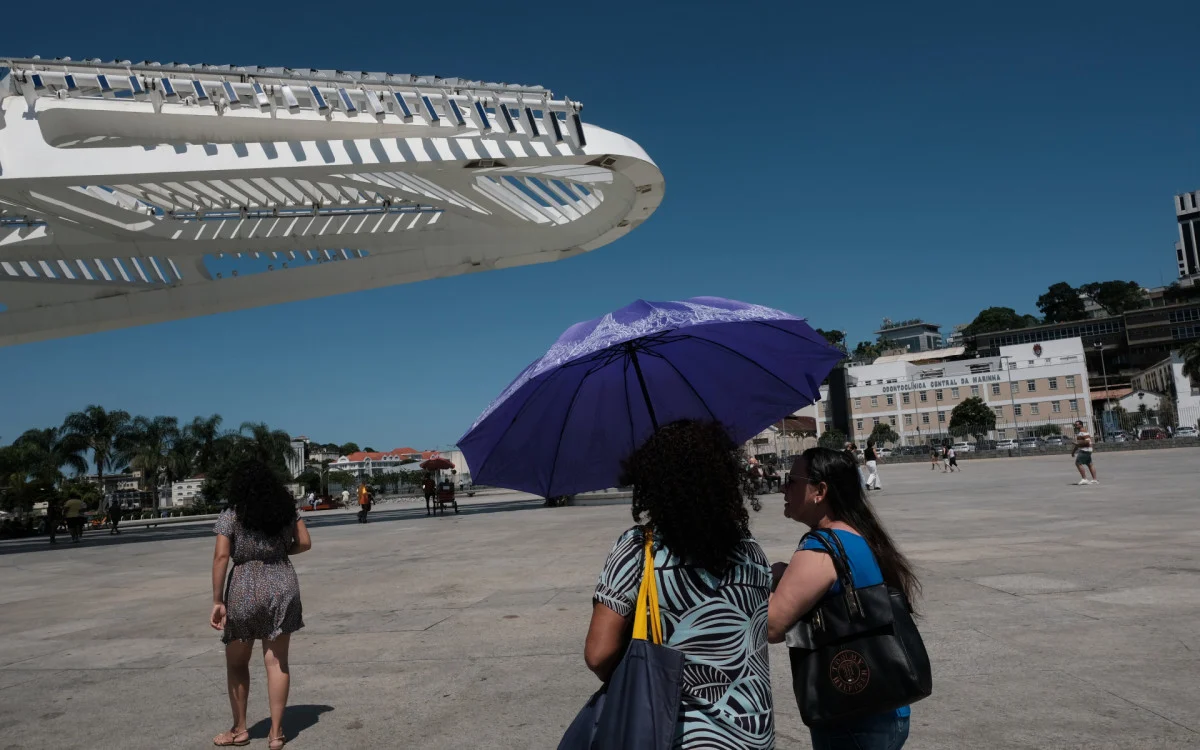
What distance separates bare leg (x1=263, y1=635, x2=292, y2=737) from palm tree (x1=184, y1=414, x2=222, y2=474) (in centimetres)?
8794

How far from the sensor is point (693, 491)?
2316 mm

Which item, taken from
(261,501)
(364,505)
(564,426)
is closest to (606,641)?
(564,426)

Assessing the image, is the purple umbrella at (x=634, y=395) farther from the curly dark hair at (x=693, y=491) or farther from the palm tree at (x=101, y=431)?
the palm tree at (x=101, y=431)

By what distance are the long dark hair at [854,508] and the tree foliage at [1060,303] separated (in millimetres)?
164830

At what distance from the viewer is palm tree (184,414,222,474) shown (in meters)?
84.1

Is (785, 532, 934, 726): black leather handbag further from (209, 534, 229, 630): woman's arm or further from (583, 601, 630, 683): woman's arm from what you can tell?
(209, 534, 229, 630): woman's arm

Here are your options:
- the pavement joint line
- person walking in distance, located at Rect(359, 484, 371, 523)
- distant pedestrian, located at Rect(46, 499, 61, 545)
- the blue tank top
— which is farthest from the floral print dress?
distant pedestrian, located at Rect(46, 499, 61, 545)

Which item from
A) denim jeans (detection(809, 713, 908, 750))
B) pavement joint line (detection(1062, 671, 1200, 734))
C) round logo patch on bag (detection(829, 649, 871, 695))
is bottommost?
pavement joint line (detection(1062, 671, 1200, 734))

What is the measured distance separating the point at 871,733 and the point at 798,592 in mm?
507

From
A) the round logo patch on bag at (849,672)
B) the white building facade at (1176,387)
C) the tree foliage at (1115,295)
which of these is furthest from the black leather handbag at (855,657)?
the tree foliage at (1115,295)

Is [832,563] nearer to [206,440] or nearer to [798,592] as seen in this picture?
[798,592]

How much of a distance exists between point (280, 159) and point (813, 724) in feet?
55.7

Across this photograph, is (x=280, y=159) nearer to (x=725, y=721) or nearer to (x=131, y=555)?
(x=131, y=555)

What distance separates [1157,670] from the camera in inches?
196
